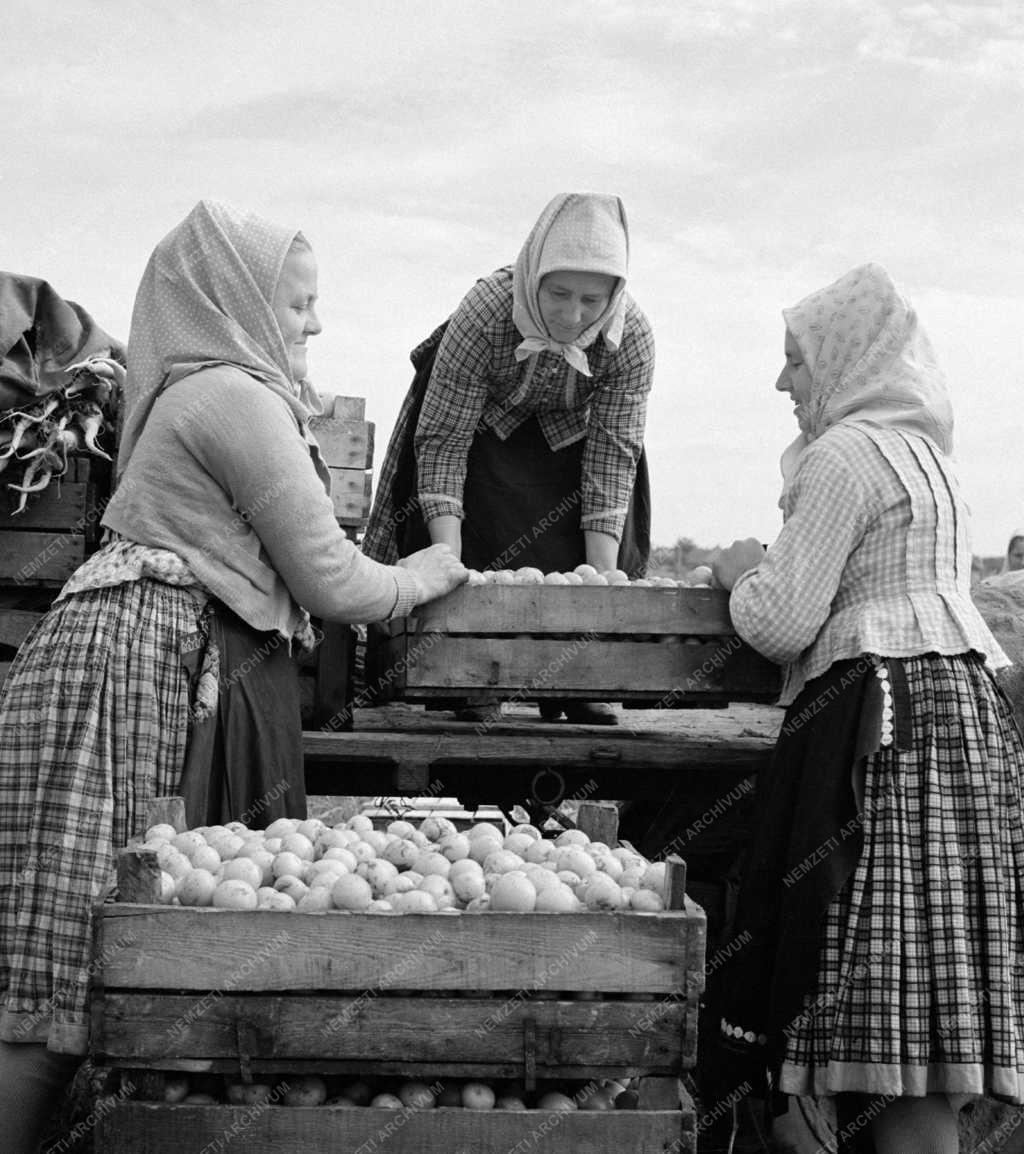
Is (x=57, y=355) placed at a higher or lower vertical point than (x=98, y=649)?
higher

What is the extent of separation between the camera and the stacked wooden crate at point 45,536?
4.28 m

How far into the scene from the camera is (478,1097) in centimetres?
247

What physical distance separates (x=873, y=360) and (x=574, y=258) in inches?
38.0

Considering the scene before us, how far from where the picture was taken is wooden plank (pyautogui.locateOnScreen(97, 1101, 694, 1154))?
243 centimetres

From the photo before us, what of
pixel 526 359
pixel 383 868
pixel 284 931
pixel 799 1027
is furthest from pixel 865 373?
pixel 284 931

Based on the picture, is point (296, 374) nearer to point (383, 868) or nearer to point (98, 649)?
point (98, 649)

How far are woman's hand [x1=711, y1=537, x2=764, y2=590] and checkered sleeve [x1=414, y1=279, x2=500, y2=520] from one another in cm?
113

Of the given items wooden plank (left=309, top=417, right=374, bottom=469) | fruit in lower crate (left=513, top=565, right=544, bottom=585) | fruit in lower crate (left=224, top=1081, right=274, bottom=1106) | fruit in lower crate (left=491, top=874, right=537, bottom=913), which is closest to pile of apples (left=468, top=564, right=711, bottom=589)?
fruit in lower crate (left=513, top=565, right=544, bottom=585)

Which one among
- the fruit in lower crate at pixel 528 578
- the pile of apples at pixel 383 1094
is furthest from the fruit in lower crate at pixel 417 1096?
the fruit in lower crate at pixel 528 578

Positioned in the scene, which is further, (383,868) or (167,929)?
(383,868)

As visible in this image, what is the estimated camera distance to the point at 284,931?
2.43 meters

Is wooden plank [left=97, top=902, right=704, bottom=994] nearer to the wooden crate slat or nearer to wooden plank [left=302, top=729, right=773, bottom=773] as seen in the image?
the wooden crate slat

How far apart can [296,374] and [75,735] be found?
104 centimetres

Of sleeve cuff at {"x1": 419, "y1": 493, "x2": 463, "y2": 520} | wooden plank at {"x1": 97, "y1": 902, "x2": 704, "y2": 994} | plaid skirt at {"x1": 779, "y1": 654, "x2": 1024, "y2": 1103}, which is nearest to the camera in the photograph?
wooden plank at {"x1": 97, "y1": 902, "x2": 704, "y2": 994}
